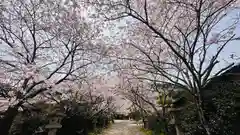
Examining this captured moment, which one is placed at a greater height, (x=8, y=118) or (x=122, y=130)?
(x=8, y=118)

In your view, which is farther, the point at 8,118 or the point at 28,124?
the point at 28,124

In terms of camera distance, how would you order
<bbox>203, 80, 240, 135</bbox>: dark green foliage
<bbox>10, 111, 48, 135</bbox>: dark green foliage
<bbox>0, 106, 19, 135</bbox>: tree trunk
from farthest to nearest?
<bbox>10, 111, 48, 135</bbox>: dark green foliage
<bbox>203, 80, 240, 135</bbox>: dark green foliage
<bbox>0, 106, 19, 135</bbox>: tree trunk

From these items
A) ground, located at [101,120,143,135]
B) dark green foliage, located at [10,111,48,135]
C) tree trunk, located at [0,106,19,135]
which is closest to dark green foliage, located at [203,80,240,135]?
tree trunk, located at [0,106,19,135]

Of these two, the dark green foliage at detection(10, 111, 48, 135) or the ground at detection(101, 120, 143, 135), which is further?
the ground at detection(101, 120, 143, 135)

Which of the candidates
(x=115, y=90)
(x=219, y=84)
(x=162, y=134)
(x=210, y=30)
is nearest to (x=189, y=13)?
(x=210, y=30)

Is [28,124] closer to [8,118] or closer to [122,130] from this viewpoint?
[8,118]

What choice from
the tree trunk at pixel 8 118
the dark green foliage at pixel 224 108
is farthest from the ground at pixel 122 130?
the tree trunk at pixel 8 118

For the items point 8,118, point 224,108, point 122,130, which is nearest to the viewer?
point 8,118

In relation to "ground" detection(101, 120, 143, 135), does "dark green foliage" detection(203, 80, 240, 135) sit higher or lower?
higher

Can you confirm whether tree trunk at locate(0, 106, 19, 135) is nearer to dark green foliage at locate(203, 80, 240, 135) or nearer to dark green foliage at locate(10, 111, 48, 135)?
dark green foliage at locate(10, 111, 48, 135)

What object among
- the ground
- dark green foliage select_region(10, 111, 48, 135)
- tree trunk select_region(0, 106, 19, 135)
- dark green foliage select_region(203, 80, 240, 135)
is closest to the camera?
tree trunk select_region(0, 106, 19, 135)

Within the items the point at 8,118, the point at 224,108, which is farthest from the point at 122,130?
the point at 8,118

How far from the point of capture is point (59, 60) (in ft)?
30.1

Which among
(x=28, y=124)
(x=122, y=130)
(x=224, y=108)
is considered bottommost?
(x=122, y=130)
